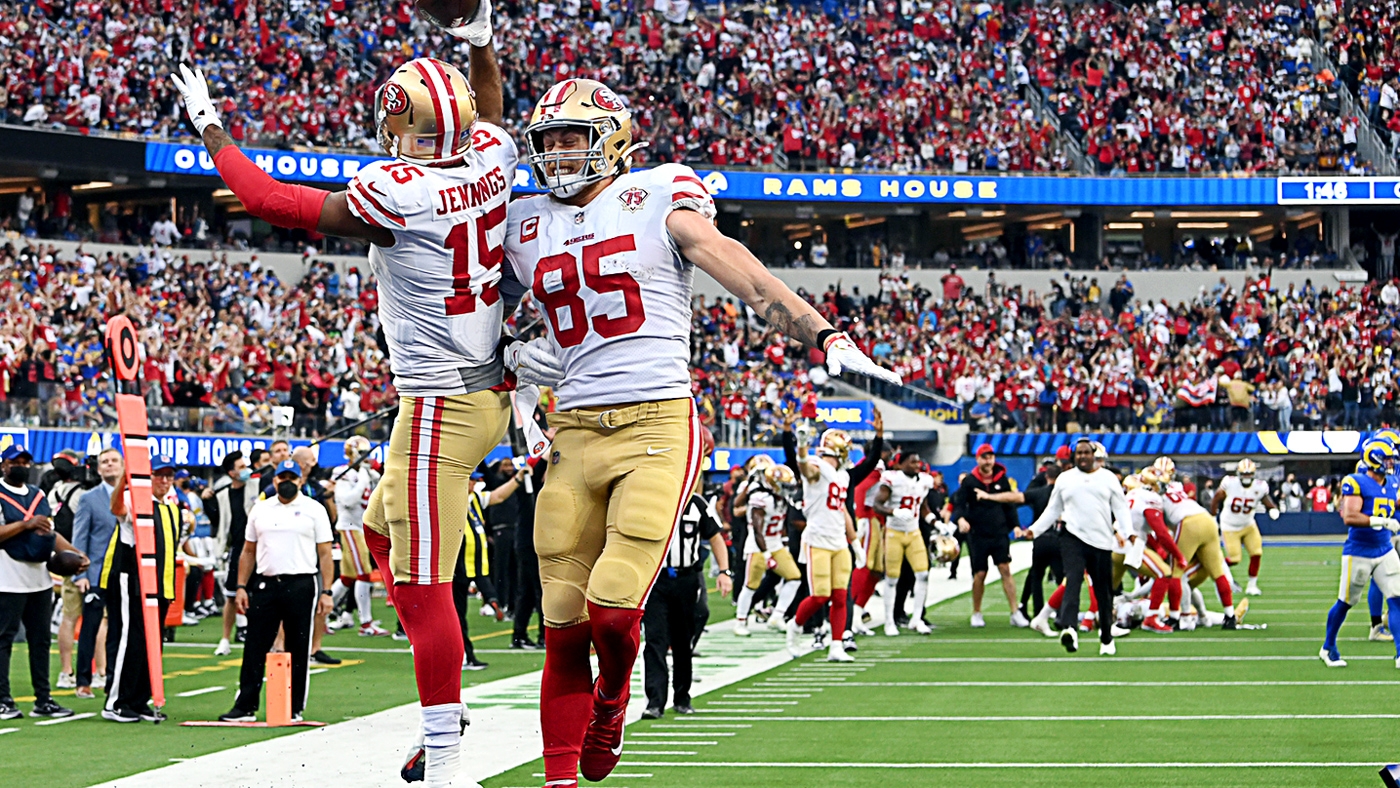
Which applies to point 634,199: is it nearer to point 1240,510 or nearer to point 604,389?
point 604,389

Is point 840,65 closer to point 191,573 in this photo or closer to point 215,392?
point 215,392

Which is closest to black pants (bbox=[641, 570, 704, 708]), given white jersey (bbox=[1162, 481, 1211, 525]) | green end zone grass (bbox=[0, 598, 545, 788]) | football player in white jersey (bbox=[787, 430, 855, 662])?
green end zone grass (bbox=[0, 598, 545, 788])

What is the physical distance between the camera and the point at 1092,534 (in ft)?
49.2

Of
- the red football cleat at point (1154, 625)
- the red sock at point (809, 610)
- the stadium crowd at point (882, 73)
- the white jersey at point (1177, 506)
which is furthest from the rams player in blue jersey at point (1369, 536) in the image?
the stadium crowd at point (882, 73)

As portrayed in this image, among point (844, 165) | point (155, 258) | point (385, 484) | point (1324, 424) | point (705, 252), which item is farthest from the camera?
point (844, 165)

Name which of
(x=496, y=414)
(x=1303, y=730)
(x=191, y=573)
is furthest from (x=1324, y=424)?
(x=496, y=414)

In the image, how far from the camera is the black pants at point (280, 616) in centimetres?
1105

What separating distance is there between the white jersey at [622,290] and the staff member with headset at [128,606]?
20.0ft

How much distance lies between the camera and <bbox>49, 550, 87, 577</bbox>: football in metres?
11.2

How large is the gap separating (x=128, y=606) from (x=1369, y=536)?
9266mm

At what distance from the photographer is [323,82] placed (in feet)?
127

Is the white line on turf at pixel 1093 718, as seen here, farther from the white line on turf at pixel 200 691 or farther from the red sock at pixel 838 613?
the white line on turf at pixel 200 691

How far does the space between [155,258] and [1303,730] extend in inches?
1140

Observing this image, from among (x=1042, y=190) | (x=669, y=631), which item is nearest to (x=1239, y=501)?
(x=669, y=631)
